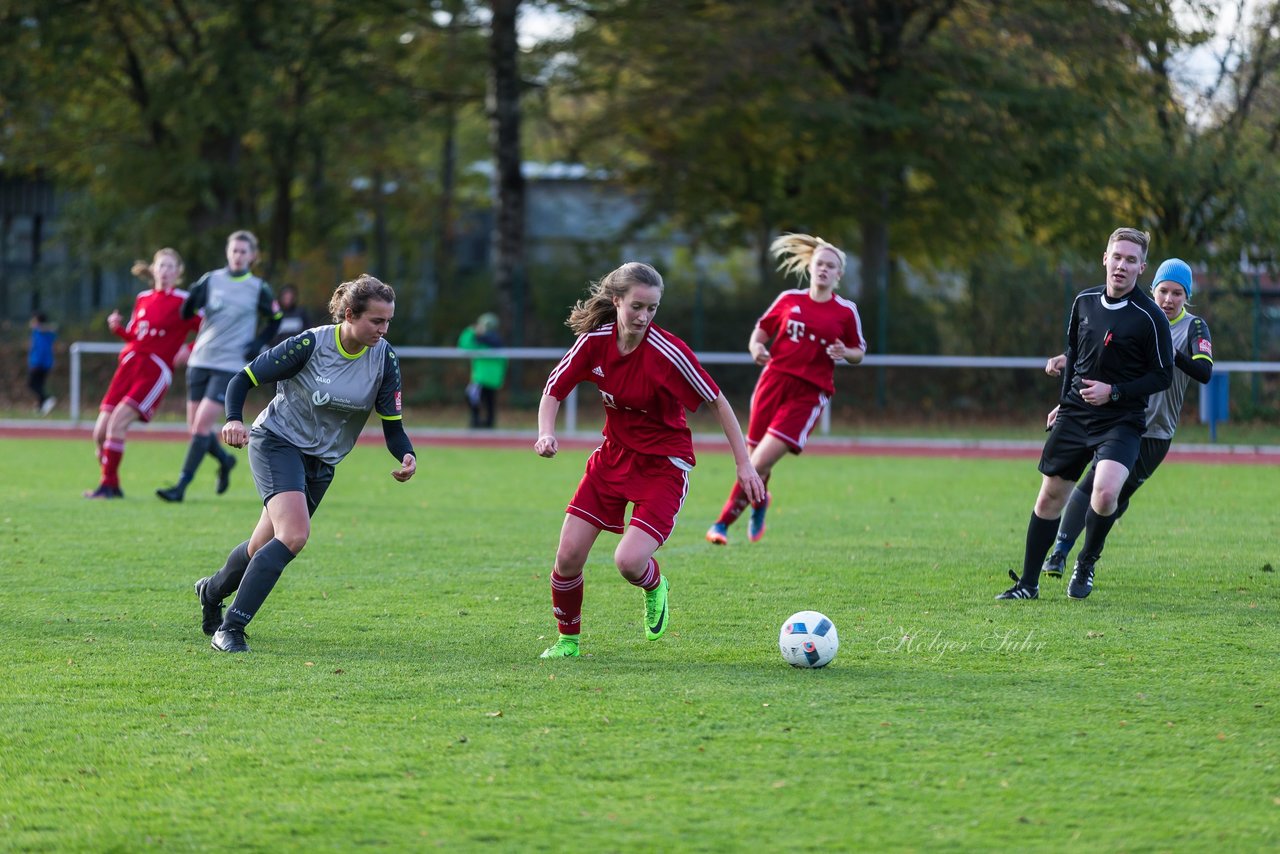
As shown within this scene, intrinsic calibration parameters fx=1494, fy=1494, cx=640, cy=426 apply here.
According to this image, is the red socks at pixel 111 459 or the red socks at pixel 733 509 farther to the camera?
the red socks at pixel 111 459

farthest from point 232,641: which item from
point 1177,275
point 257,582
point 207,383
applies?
point 207,383

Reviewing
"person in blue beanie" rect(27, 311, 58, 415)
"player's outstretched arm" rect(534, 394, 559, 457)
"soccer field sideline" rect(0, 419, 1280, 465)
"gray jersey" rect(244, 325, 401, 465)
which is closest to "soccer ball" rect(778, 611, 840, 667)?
"player's outstretched arm" rect(534, 394, 559, 457)

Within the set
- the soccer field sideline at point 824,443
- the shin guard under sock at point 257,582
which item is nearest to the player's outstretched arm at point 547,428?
the shin guard under sock at point 257,582

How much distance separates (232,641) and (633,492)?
177cm

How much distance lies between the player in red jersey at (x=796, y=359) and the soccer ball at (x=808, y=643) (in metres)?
3.79

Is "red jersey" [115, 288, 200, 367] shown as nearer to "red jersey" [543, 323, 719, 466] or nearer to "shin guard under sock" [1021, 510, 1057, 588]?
"red jersey" [543, 323, 719, 466]

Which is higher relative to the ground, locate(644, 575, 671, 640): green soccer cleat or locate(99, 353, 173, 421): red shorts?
locate(99, 353, 173, 421): red shorts

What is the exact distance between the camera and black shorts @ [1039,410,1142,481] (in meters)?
7.42

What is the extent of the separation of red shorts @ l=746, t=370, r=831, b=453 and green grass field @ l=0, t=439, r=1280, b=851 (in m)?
0.73

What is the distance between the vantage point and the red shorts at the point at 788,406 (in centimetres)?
987

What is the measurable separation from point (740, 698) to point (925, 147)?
19414 mm

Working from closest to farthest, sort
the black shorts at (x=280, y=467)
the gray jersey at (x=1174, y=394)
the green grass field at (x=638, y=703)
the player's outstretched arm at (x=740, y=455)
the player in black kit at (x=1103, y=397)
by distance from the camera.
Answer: the green grass field at (x=638, y=703) → the player's outstretched arm at (x=740, y=455) → the black shorts at (x=280, y=467) → the player in black kit at (x=1103, y=397) → the gray jersey at (x=1174, y=394)

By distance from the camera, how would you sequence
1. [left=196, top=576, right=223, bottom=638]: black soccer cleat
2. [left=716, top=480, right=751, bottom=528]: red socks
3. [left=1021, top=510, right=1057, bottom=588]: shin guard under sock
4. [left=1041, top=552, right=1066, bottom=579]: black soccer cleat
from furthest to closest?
[left=716, top=480, right=751, bottom=528]: red socks
[left=1041, top=552, right=1066, bottom=579]: black soccer cleat
[left=1021, top=510, right=1057, bottom=588]: shin guard under sock
[left=196, top=576, right=223, bottom=638]: black soccer cleat

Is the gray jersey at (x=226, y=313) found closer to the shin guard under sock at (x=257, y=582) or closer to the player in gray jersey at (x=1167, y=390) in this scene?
the shin guard under sock at (x=257, y=582)
